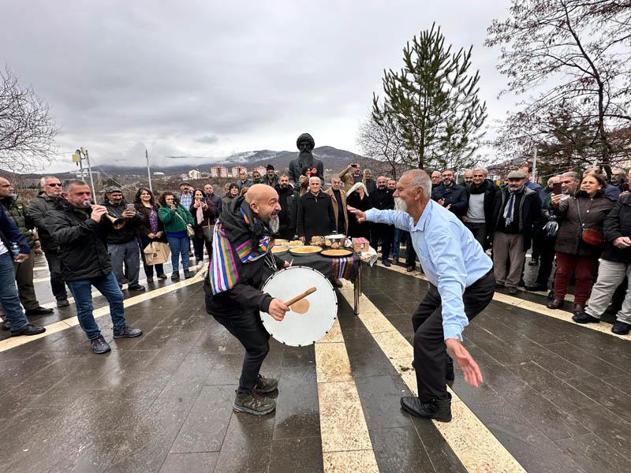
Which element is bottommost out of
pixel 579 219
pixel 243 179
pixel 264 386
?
pixel 264 386

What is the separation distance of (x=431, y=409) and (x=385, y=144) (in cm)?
2183

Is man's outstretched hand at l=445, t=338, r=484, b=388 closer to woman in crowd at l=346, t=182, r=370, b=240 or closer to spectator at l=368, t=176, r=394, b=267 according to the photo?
woman in crowd at l=346, t=182, r=370, b=240

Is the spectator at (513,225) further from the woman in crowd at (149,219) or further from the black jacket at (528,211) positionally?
the woman in crowd at (149,219)

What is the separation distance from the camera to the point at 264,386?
2605 mm

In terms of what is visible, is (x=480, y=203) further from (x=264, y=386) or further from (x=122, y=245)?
(x=122, y=245)

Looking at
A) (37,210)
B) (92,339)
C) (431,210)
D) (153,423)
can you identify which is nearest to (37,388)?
(92,339)

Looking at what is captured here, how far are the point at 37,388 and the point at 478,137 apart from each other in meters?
19.8

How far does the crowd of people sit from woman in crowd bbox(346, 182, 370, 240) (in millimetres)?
25

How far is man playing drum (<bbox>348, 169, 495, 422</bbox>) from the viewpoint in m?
1.83

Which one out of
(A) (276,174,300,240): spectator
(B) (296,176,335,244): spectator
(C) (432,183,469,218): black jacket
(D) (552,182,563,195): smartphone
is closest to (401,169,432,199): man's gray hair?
(B) (296,176,335,244): spectator

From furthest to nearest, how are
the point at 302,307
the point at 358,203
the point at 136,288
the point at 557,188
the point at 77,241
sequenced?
the point at 358,203 → the point at 136,288 → the point at 557,188 → the point at 77,241 → the point at 302,307

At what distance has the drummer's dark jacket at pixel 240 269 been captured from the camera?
6.49 ft

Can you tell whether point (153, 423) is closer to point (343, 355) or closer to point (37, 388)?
point (37, 388)

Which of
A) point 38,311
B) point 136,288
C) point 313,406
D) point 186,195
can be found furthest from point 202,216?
point 313,406
